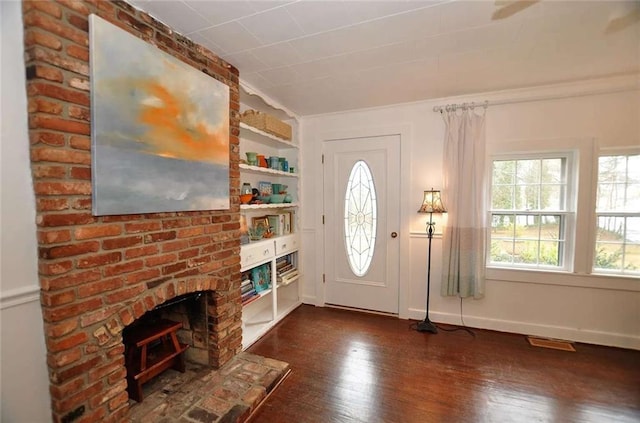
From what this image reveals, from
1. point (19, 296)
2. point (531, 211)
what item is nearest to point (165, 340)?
point (19, 296)

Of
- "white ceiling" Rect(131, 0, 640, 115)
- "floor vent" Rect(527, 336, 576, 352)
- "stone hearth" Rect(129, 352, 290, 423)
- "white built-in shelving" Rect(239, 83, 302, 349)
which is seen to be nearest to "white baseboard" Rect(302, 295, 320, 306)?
"white built-in shelving" Rect(239, 83, 302, 349)

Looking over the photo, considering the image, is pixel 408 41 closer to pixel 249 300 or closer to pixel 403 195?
pixel 403 195

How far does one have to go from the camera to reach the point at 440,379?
6.54 feet

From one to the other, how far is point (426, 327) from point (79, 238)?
2874 millimetres

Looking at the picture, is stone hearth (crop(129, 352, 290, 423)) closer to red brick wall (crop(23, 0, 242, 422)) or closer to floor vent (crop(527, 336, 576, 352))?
red brick wall (crop(23, 0, 242, 422))

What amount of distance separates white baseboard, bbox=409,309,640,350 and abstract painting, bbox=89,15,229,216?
260 centimetres

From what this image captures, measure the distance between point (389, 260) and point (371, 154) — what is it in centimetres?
126

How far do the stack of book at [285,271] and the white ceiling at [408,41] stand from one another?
1.93 metres

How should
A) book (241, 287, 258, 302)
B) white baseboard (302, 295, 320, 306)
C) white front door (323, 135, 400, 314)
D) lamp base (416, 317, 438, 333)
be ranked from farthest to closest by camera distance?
white baseboard (302, 295, 320, 306), white front door (323, 135, 400, 314), lamp base (416, 317, 438, 333), book (241, 287, 258, 302)

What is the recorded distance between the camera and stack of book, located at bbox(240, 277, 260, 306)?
2.46 m

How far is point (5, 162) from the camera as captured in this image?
3.53 ft

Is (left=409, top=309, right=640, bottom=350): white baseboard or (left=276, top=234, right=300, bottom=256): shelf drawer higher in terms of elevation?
(left=276, top=234, right=300, bottom=256): shelf drawer

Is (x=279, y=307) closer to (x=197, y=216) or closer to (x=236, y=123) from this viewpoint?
(x=197, y=216)

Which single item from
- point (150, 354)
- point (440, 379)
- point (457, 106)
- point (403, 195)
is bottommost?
point (440, 379)
